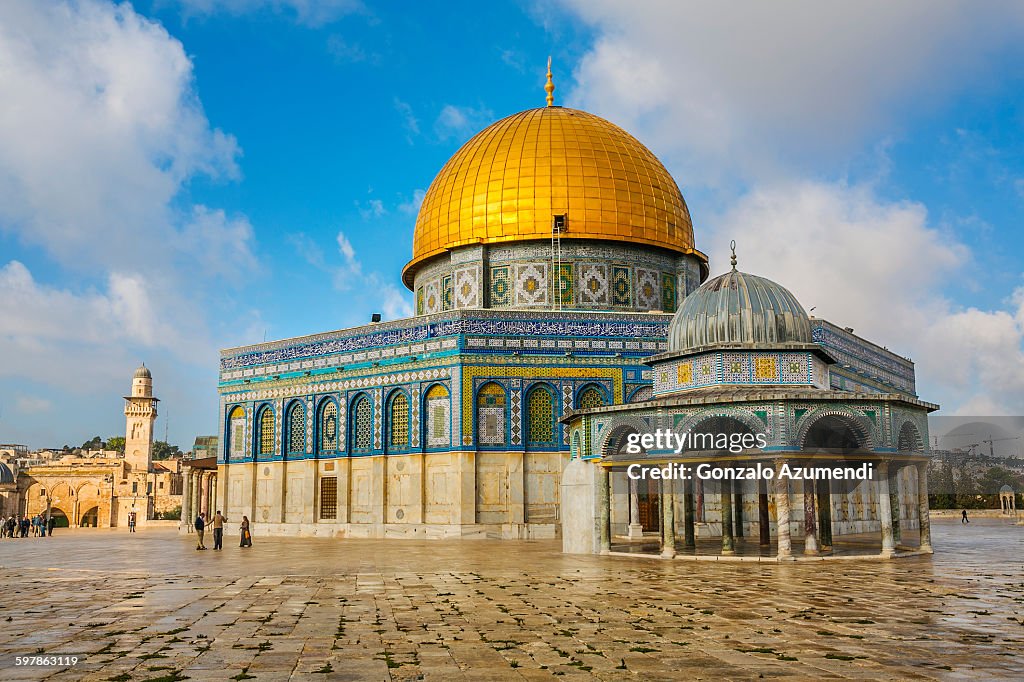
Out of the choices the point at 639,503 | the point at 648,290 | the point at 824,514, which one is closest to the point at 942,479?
the point at 648,290

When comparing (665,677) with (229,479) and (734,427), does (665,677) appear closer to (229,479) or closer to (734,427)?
(734,427)

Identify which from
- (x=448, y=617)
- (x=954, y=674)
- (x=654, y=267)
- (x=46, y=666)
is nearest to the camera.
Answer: (x=954, y=674)

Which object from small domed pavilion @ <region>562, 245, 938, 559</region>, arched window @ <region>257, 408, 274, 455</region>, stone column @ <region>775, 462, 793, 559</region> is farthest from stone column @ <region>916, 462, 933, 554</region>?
arched window @ <region>257, 408, 274, 455</region>

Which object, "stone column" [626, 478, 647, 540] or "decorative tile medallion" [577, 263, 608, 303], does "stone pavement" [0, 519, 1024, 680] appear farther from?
"decorative tile medallion" [577, 263, 608, 303]

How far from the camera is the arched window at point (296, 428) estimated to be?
3506 cm

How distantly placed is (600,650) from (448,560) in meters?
11.7

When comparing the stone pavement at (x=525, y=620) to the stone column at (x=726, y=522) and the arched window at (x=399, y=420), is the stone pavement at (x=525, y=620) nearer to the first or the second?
the stone column at (x=726, y=522)

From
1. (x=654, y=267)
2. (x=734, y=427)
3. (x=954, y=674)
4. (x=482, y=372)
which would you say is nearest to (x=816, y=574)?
(x=734, y=427)

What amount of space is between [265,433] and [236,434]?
5.34ft

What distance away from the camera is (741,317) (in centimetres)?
2059

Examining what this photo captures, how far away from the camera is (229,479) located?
1452 inches

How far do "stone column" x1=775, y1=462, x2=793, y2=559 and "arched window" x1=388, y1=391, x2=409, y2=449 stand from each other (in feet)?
53.6

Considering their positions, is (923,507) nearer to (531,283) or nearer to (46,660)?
(46,660)

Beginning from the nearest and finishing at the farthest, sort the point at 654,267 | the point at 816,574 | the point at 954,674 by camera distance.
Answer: the point at 954,674
the point at 816,574
the point at 654,267
